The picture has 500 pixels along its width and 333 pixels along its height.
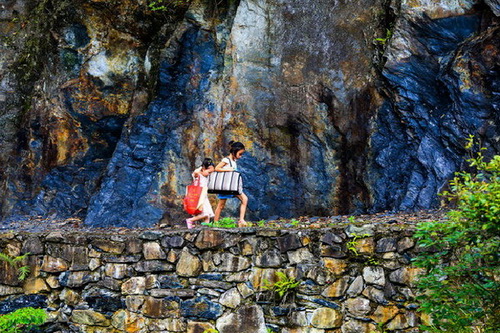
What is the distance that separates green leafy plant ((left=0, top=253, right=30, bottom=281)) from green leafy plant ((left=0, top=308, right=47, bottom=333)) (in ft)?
2.07

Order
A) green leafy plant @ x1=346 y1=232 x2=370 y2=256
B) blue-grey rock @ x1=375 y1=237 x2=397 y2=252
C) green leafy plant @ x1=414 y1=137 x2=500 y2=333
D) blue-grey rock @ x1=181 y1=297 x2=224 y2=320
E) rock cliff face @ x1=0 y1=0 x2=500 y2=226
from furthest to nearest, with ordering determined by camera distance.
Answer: rock cliff face @ x1=0 y1=0 x2=500 y2=226 < blue-grey rock @ x1=181 y1=297 x2=224 y2=320 < green leafy plant @ x1=346 y1=232 x2=370 y2=256 < blue-grey rock @ x1=375 y1=237 x2=397 y2=252 < green leafy plant @ x1=414 y1=137 x2=500 y2=333

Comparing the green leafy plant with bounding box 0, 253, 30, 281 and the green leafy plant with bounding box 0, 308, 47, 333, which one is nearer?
the green leafy plant with bounding box 0, 308, 47, 333

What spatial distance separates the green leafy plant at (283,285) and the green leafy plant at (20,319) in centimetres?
312

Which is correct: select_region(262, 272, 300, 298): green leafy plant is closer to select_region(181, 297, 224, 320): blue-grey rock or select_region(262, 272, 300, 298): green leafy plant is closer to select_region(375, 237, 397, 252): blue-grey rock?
select_region(181, 297, 224, 320): blue-grey rock

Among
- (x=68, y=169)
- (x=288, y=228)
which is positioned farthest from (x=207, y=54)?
(x=288, y=228)

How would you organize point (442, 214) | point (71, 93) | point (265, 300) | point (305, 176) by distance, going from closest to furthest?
1. point (265, 300)
2. point (442, 214)
3. point (305, 176)
4. point (71, 93)

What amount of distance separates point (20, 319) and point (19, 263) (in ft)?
3.32

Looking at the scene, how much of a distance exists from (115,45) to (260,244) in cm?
594

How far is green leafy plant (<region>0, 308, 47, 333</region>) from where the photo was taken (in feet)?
24.0

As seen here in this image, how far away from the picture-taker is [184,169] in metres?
10.5

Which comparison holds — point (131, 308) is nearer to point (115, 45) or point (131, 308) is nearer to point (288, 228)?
point (288, 228)

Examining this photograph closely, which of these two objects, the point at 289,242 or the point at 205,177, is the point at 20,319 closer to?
the point at 205,177

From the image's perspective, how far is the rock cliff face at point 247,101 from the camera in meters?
9.30

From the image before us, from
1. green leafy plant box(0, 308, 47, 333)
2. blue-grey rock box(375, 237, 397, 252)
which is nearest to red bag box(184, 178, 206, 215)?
green leafy plant box(0, 308, 47, 333)
